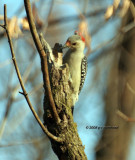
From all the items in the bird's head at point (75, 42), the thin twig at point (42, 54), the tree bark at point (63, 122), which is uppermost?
the bird's head at point (75, 42)

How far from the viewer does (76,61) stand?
5.11m

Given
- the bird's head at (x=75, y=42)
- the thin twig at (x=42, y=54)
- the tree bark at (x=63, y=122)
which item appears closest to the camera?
the thin twig at (x=42, y=54)

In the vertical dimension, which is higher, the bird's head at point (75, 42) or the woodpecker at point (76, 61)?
the bird's head at point (75, 42)

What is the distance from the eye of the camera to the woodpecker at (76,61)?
4.99 meters

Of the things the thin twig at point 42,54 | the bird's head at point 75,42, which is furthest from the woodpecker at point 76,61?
the thin twig at point 42,54

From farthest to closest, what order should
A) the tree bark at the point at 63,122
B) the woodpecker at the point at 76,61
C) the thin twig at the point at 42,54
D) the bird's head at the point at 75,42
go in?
the bird's head at the point at 75,42 → the woodpecker at the point at 76,61 → the tree bark at the point at 63,122 → the thin twig at the point at 42,54

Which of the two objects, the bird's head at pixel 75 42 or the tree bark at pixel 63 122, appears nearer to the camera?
the tree bark at pixel 63 122

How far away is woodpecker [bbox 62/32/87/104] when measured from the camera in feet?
16.4

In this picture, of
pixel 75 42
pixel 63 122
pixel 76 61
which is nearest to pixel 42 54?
pixel 63 122

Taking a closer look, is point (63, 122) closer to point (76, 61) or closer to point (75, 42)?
point (76, 61)

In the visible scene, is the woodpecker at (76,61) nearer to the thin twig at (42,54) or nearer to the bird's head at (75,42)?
the bird's head at (75,42)

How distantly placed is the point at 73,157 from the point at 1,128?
1569 mm

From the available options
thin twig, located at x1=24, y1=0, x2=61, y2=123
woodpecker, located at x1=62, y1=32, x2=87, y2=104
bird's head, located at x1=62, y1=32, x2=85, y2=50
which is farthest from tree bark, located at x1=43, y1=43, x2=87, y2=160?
bird's head, located at x1=62, y1=32, x2=85, y2=50

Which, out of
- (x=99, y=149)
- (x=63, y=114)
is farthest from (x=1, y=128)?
(x=99, y=149)
